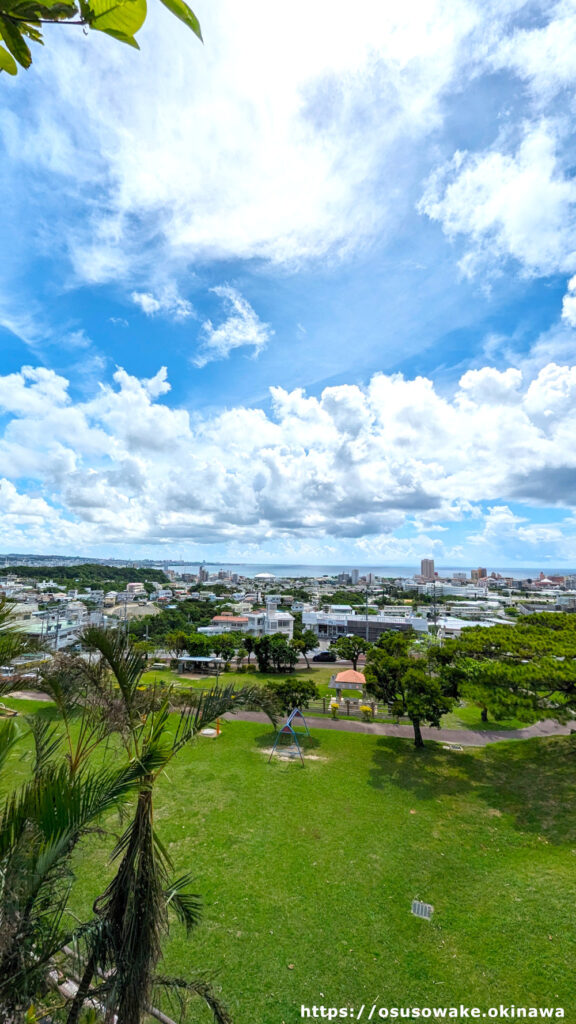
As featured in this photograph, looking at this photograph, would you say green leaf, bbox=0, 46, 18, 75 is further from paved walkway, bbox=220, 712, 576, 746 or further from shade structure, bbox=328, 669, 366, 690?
shade structure, bbox=328, 669, 366, 690

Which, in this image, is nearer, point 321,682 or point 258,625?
point 321,682

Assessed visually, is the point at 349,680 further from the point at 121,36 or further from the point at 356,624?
the point at 356,624

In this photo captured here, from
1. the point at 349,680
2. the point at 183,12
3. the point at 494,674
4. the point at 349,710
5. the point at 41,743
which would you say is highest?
the point at 183,12

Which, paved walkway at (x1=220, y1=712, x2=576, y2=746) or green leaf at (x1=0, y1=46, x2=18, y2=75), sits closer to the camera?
green leaf at (x1=0, y1=46, x2=18, y2=75)

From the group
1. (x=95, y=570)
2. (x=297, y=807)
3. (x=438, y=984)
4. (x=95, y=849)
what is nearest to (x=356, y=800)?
(x=297, y=807)

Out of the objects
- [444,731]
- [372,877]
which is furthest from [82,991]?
[444,731]

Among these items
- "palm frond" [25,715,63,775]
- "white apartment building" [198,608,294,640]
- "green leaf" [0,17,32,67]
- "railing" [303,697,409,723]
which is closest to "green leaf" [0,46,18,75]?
"green leaf" [0,17,32,67]
